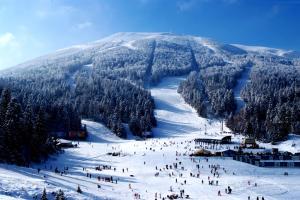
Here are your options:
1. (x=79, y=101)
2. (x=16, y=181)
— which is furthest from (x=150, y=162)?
(x=79, y=101)

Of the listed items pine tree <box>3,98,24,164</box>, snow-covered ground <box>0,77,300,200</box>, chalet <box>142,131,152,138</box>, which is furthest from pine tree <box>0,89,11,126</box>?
chalet <box>142,131,152,138</box>

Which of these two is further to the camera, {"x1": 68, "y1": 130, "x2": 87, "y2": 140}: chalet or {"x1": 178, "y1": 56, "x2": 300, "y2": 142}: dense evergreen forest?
{"x1": 68, "y1": 130, "x2": 87, "y2": 140}: chalet

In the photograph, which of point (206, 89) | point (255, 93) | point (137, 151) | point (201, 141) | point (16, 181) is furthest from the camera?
point (206, 89)

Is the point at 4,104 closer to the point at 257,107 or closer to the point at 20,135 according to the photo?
the point at 20,135

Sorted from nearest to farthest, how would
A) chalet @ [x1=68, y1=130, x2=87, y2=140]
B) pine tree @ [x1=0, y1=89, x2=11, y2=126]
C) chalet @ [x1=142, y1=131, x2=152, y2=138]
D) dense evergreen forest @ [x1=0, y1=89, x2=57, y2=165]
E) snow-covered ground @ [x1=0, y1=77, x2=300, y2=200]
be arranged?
snow-covered ground @ [x1=0, y1=77, x2=300, y2=200], dense evergreen forest @ [x1=0, y1=89, x2=57, y2=165], pine tree @ [x1=0, y1=89, x2=11, y2=126], chalet @ [x1=68, y1=130, x2=87, y2=140], chalet @ [x1=142, y1=131, x2=152, y2=138]

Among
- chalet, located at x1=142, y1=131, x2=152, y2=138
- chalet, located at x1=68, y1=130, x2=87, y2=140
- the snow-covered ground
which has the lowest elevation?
the snow-covered ground

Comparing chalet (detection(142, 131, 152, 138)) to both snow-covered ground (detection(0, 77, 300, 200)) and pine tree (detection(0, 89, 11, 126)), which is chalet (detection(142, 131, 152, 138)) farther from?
pine tree (detection(0, 89, 11, 126))

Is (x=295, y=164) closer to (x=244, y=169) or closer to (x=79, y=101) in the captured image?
(x=244, y=169)

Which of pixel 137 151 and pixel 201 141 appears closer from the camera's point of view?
pixel 137 151
